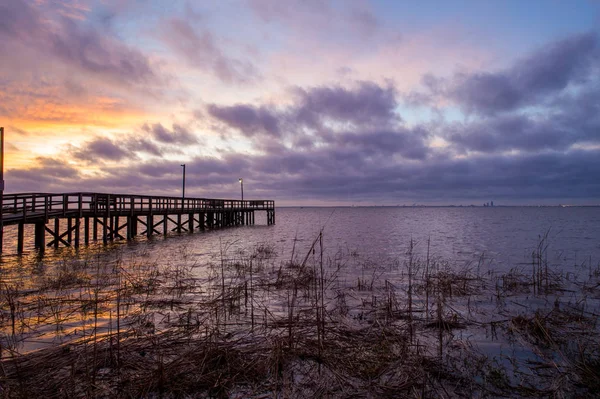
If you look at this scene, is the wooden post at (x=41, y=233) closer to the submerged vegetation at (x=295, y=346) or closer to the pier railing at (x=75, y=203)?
the pier railing at (x=75, y=203)

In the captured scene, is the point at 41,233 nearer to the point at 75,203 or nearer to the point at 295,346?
the point at 75,203

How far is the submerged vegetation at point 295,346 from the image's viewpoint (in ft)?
13.8

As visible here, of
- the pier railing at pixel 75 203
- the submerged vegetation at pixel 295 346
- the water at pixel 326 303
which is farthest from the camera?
the pier railing at pixel 75 203

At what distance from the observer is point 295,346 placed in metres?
5.30

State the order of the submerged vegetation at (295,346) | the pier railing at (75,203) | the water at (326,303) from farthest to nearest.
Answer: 1. the pier railing at (75,203)
2. the water at (326,303)
3. the submerged vegetation at (295,346)

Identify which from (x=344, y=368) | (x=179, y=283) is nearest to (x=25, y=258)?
(x=179, y=283)

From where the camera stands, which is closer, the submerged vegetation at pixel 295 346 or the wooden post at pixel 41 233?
the submerged vegetation at pixel 295 346

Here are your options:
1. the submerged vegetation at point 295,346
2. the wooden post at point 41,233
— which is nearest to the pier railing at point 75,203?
the wooden post at point 41,233

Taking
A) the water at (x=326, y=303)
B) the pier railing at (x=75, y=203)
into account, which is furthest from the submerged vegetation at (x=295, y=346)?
the pier railing at (x=75, y=203)

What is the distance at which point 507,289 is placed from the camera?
1088 cm

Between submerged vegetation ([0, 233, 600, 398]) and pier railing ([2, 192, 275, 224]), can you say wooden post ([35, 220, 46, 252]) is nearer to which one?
pier railing ([2, 192, 275, 224])

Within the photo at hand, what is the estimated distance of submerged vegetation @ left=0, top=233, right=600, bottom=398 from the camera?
4207 millimetres

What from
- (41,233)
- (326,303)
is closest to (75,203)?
(41,233)

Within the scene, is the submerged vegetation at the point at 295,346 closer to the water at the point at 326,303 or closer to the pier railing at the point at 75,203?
the water at the point at 326,303
